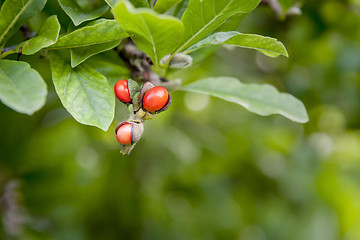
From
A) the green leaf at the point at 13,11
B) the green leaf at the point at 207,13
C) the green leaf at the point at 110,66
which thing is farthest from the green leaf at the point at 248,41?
the green leaf at the point at 13,11

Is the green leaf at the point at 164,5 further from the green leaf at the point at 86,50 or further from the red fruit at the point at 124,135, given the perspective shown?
the red fruit at the point at 124,135

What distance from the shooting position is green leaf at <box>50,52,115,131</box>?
70cm

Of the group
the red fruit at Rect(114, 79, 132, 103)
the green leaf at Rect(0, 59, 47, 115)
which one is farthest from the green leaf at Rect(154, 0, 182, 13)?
the green leaf at Rect(0, 59, 47, 115)

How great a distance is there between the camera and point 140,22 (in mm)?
622

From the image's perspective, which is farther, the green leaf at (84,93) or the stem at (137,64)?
the stem at (137,64)

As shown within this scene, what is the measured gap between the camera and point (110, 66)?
2.91ft

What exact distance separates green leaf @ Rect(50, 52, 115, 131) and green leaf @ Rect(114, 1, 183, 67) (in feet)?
0.41

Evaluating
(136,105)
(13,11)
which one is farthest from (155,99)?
(13,11)

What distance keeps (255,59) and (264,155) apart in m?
0.59

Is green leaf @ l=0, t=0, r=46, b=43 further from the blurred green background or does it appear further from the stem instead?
the blurred green background

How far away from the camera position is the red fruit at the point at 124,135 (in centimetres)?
69

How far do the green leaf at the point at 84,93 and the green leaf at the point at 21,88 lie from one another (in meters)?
0.07

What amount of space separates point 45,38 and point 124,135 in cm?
24

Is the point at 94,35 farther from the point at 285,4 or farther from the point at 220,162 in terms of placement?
the point at 220,162
